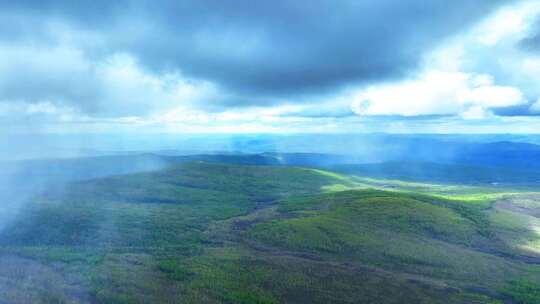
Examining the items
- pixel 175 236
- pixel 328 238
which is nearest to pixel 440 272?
pixel 328 238

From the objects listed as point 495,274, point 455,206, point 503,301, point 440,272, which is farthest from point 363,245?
point 455,206

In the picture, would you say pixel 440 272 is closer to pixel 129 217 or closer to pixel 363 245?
pixel 363 245

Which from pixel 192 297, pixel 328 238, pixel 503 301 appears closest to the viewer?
pixel 192 297

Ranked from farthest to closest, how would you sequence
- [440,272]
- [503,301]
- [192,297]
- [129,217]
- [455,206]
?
[455,206], [129,217], [440,272], [503,301], [192,297]

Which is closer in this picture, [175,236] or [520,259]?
[520,259]

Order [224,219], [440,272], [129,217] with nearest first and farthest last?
1. [440,272]
2. [129,217]
3. [224,219]

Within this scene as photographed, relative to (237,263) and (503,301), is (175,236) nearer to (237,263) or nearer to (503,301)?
(237,263)
